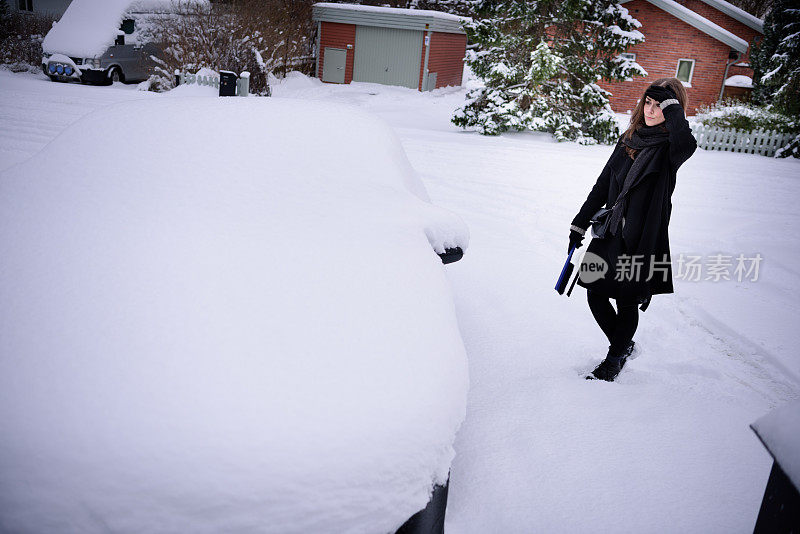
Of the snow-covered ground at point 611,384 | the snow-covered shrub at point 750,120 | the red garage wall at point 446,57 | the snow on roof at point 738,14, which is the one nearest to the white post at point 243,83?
the snow-covered ground at point 611,384

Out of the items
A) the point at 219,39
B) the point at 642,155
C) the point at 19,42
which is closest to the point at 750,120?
the point at 642,155

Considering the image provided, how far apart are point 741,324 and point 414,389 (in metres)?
3.85

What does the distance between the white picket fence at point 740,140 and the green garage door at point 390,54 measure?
1162 centimetres

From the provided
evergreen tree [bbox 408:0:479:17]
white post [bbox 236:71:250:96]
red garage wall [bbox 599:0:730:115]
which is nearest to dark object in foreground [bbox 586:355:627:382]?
white post [bbox 236:71:250:96]

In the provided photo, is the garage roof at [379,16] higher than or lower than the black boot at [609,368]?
higher

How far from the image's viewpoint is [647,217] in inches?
124

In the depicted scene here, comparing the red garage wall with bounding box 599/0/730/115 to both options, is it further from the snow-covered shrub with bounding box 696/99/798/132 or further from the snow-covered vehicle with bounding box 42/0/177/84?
the snow-covered vehicle with bounding box 42/0/177/84

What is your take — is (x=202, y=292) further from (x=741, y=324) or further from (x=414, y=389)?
(x=741, y=324)

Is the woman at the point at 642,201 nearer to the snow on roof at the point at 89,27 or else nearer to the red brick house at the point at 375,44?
the snow on roof at the point at 89,27

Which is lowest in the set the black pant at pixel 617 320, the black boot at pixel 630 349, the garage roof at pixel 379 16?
the black boot at pixel 630 349

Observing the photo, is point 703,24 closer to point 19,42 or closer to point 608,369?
point 608,369

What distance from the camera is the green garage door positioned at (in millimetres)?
22656

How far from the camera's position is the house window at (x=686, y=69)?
1994 centimetres

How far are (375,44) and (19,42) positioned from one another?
1191cm
